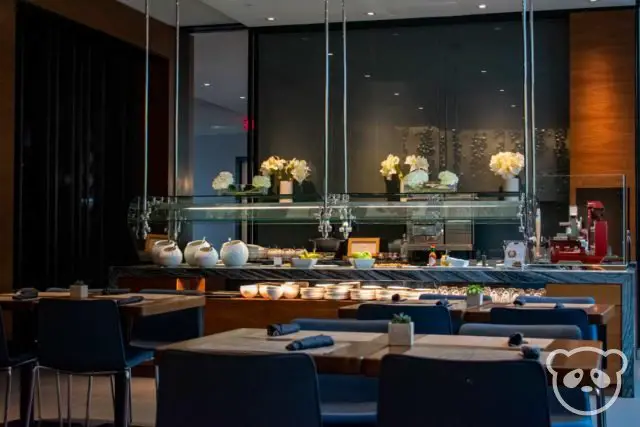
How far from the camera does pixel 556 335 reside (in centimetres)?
361

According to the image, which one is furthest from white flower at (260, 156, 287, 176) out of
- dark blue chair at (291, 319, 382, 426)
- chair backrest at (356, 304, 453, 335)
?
dark blue chair at (291, 319, 382, 426)

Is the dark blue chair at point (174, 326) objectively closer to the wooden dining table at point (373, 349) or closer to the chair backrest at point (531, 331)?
the wooden dining table at point (373, 349)

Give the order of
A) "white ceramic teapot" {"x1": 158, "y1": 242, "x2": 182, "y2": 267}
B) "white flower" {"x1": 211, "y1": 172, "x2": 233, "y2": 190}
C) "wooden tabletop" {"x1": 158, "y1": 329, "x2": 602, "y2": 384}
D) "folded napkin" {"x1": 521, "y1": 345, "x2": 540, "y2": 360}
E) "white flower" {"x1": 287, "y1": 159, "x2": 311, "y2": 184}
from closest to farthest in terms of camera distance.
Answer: "folded napkin" {"x1": 521, "y1": 345, "x2": 540, "y2": 360} < "wooden tabletop" {"x1": 158, "y1": 329, "x2": 602, "y2": 384} < "white ceramic teapot" {"x1": 158, "y1": 242, "x2": 182, "y2": 267} < "white flower" {"x1": 211, "y1": 172, "x2": 233, "y2": 190} < "white flower" {"x1": 287, "y1": 159, "x2": 311, "y2": 184}

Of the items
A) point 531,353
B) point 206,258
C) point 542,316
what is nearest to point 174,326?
point 206,258

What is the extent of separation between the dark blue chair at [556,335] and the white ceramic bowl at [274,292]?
121 inches

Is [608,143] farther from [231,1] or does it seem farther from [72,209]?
[72,209]

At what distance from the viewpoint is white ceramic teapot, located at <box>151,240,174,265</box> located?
727cm

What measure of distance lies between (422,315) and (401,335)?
118 cm

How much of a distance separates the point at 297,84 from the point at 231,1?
5.14ft

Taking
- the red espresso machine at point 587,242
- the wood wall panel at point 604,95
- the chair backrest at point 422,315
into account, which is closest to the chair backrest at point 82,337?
the chair backrest at point 422,315

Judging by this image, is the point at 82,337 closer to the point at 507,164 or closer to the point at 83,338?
the point at 83,338

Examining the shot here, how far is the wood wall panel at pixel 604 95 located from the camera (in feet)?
30.3

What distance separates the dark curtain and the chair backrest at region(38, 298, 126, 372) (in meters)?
3.93

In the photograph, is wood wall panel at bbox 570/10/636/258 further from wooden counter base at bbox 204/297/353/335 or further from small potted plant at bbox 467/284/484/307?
small potted plant at bbox 467/284/484/307
